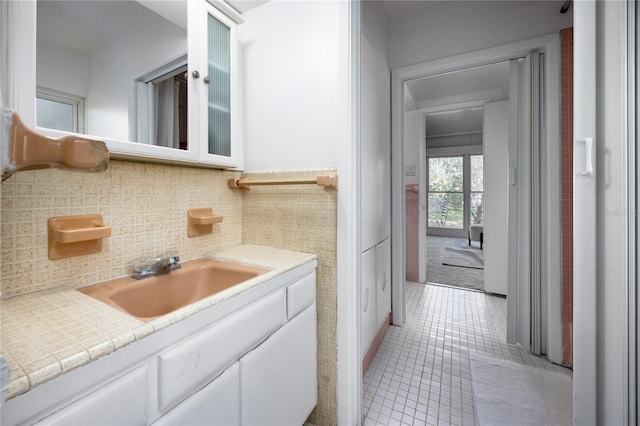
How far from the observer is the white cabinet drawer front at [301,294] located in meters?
1.01

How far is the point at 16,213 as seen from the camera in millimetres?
720

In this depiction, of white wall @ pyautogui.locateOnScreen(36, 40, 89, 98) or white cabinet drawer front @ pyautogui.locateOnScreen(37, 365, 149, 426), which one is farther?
white wall @ pyautogui.locateOnScreen(36, 40, 89, 98)

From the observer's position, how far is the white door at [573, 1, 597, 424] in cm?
84

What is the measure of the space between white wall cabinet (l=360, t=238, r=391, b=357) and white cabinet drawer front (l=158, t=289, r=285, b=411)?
2.35 feet

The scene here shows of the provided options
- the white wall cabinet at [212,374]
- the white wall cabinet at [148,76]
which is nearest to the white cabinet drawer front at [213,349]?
the white wall cabinet at [212,374]

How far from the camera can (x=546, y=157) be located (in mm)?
1676

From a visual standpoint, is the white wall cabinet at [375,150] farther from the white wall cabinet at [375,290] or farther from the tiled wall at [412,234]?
the tiled wall at [412,234]

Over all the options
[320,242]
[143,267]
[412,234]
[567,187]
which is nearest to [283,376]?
[320,242]

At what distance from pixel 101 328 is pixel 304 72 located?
122 centimetres

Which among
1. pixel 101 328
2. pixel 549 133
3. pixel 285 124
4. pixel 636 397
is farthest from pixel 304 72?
pixel 636 397

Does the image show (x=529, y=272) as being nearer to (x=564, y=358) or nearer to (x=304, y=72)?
(x=564, y=358)

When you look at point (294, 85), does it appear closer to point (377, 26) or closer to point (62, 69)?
point (62, 69)

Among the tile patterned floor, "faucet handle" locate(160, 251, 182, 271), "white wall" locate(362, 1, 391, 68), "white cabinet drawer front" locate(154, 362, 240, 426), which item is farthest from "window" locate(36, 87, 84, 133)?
the tile patterned floor

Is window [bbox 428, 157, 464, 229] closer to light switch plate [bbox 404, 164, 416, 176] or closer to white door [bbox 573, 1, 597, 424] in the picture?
light switch plate [bbox 404, 164, 416, 176]
